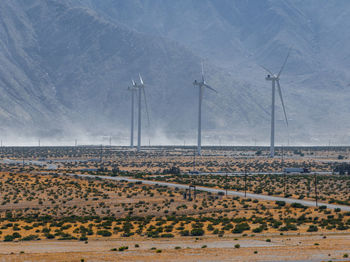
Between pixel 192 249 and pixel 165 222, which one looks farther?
pixel 165 222

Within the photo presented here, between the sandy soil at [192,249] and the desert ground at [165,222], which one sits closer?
the sandy soil at [192,249]

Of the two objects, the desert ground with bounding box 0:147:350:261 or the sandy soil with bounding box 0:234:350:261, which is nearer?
the sandy soil with bounding box 0:234:350:261

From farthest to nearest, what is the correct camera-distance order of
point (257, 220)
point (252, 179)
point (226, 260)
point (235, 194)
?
point (252, 179)
point (235, 194)
point (257, 220)
point (226, 260)

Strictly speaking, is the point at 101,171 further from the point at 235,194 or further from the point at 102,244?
the point at 102,244

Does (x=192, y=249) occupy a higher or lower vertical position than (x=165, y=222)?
lower

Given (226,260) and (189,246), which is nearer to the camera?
(226,260)

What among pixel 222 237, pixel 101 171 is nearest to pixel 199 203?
pixel 222 237

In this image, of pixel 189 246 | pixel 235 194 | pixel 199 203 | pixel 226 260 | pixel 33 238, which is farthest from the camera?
pixel 235 194
